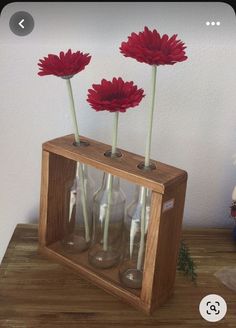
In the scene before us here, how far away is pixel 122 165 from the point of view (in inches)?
28.4

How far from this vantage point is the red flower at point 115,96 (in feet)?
2.23

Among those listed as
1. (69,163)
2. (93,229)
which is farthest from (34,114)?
(93,229)

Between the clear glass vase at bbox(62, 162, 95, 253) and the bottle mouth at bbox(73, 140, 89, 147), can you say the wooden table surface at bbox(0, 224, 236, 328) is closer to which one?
the clear glass vase at bbox(62, 162, 95, 253)

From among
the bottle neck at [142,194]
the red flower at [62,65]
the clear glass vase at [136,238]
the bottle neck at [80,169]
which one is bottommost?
the clear glass vase at [136,238]

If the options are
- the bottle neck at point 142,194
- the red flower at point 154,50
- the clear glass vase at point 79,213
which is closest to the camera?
the red flower at point 154,50

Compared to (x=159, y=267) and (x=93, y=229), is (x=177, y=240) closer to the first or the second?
(x=159, y=267)

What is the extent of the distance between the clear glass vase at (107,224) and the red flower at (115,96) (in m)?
0.15

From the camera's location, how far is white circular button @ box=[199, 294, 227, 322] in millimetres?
737

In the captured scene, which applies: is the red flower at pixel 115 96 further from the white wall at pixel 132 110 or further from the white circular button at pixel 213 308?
the white circular button at pixel 213 308

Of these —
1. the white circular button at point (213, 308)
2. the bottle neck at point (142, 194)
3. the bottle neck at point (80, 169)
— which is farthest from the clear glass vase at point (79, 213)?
the white circular button at point (213, 308)

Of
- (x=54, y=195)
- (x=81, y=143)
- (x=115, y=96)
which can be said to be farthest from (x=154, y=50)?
(x=54, y=195)

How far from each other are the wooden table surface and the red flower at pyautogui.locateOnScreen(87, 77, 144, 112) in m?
0.32

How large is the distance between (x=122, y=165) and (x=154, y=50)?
7.4 inches

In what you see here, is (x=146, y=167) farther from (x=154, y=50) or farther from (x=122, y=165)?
(x=154, y=50)
